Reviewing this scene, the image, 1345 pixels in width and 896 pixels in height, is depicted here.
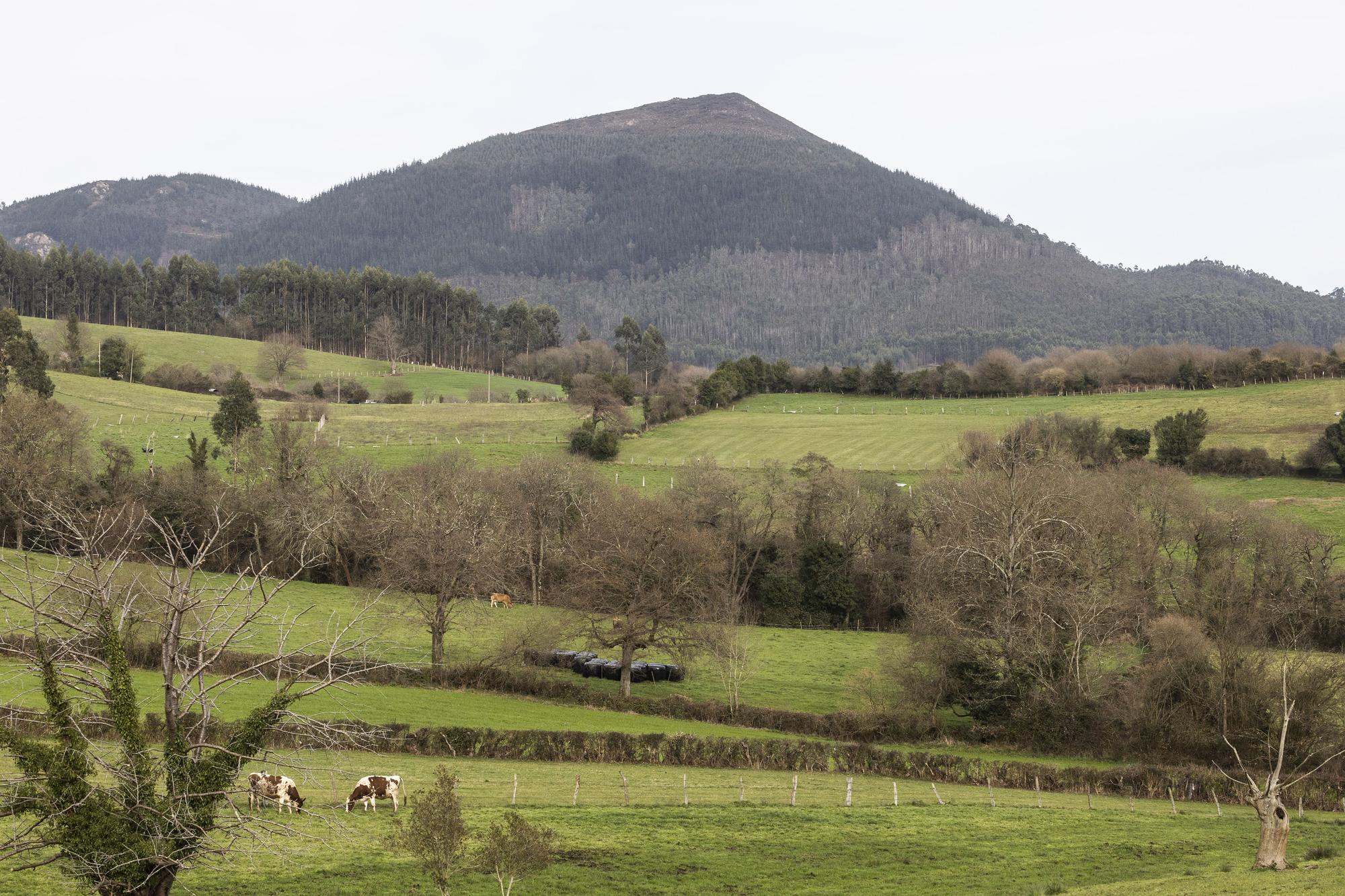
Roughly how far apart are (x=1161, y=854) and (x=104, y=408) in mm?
101142

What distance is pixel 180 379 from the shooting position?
13088 centimetres

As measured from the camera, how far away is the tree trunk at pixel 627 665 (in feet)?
170

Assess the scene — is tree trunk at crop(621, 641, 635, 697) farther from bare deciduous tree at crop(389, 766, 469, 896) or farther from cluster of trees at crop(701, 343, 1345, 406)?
cluster of trees at crop(701, 343, 1345, 406)

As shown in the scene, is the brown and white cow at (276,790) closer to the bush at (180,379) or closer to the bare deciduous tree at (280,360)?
the bush at (180,379)

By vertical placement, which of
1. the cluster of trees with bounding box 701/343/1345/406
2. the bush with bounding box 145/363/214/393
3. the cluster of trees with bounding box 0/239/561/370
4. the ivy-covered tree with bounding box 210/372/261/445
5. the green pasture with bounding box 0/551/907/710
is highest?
the cluster of trees with bounding box 0/239/561/370

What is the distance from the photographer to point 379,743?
37.2 metres

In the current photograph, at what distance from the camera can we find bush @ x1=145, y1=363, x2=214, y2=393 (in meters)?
130

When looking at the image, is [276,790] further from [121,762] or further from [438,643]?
[438,643]

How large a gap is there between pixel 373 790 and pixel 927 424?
94.6 m

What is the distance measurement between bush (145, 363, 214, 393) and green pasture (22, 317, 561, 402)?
147 inches

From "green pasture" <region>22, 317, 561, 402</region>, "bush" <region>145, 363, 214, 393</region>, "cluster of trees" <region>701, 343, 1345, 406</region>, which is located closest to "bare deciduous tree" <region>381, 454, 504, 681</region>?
"cluster of trees" <region>701, 343, 1345, 406</region>

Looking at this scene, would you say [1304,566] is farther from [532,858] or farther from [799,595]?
[532,858]

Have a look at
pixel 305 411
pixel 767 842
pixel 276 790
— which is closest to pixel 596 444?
pixel 305 411

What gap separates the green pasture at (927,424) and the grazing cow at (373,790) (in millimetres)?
67301
